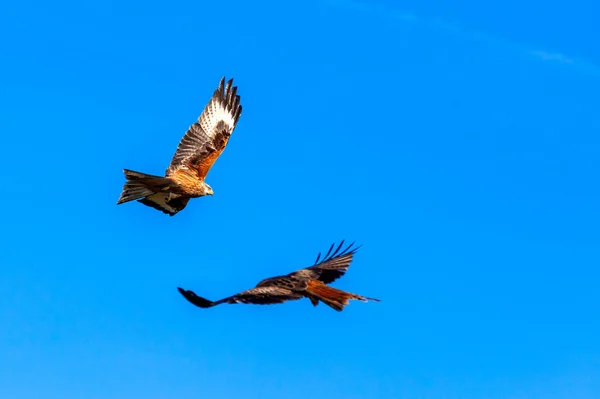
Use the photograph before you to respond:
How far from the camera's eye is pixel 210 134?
73.9 feet

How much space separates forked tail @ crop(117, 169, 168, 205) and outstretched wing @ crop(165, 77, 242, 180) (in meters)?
1.02

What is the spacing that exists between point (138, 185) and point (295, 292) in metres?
5.30

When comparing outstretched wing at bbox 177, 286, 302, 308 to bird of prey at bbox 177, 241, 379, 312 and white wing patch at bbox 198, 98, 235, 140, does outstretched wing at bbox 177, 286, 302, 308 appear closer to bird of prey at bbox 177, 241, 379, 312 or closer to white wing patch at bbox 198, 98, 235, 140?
bird of prey at bbox 177, 241, 379, 312

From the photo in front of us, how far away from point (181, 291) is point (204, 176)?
295 inches

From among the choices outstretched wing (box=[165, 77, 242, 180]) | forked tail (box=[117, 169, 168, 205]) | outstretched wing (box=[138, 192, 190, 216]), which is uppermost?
outstretched wing (box=[165, 77, 242, 180])

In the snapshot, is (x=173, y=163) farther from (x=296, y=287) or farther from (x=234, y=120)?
(x=296, y=287)

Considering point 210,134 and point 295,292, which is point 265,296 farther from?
point 210,134

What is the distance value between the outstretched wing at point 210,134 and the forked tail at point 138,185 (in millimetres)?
1019

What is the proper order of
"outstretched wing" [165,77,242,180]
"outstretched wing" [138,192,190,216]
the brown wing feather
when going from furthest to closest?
"outstretched wing" [165,77,242,180] < "outstretched wing" [138,192,190,216] < the brown wing feather

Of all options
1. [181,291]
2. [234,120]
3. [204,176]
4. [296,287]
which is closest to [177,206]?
[204,176]

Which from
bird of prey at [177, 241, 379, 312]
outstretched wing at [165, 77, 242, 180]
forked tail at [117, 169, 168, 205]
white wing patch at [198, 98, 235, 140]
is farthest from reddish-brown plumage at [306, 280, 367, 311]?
white wing patch at [198, 98, 235, 140]

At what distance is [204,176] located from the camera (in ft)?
71.0

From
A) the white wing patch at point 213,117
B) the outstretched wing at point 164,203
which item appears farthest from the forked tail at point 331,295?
the white wing patch at point 213,117

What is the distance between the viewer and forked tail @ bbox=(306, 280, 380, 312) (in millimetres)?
16047
